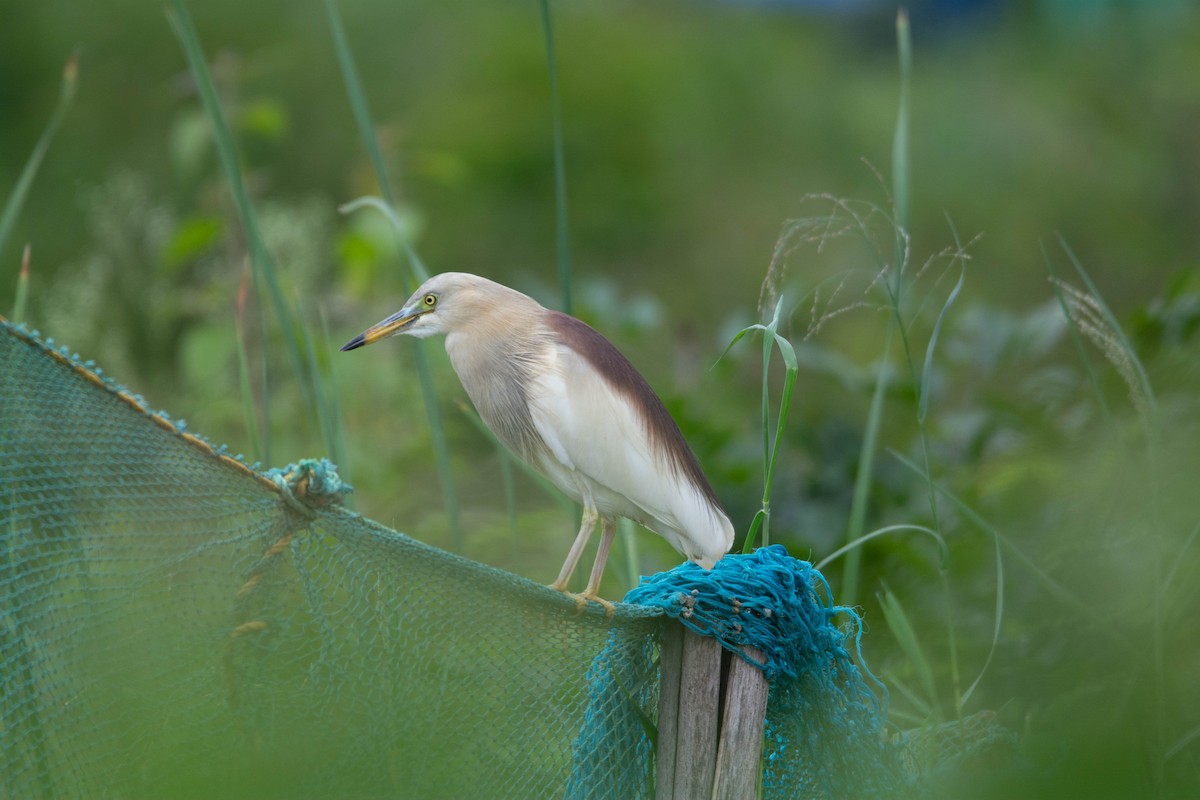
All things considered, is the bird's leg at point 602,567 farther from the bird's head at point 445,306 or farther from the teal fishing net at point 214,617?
the bird's head at point 445,306

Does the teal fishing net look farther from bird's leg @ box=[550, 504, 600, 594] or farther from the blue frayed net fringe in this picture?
bird's leg @ box=[550, 504, 600, 594]

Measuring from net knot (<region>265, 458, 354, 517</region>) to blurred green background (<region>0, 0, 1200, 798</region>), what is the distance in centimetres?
64

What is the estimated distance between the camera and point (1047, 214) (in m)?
6.92

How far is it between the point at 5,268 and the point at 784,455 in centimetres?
411

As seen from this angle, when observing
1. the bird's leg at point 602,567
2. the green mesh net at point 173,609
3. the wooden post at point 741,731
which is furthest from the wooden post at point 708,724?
the green mesh net at point 173,609

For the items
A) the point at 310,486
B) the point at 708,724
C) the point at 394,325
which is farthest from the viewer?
the point at 394,325

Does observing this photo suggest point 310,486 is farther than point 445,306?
No

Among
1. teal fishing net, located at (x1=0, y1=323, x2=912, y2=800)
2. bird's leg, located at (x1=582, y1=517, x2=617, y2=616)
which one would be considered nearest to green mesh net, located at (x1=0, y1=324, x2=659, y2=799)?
teal fishing net, located at (x1=0, y1=323, x2=912, y2=800)

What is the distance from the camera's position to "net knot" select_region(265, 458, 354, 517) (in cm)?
123

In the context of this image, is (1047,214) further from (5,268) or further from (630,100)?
(5,268)

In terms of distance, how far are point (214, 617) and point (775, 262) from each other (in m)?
0.83

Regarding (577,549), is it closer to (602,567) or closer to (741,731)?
(602,567)

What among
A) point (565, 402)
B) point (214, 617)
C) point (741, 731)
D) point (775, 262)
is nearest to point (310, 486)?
point (214, 617)

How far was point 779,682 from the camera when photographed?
1.59 meters
